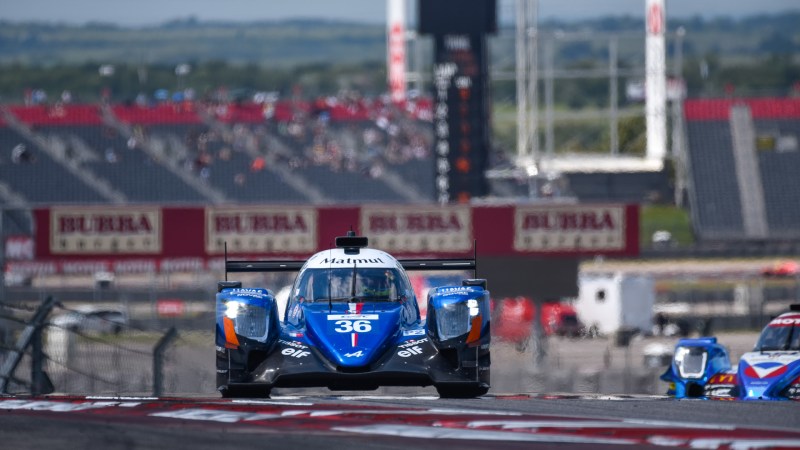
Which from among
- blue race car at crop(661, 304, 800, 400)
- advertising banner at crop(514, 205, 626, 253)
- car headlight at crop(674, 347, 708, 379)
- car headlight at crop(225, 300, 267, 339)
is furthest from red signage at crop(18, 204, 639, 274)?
car headlight at crop(225, 300, 267, 339)

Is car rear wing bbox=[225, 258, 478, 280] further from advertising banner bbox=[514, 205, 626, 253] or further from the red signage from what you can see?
advertising banner bbox=[514, 205, 626, 253]

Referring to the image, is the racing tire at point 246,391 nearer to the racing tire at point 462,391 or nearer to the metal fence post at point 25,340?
the racing tire at point 462,391

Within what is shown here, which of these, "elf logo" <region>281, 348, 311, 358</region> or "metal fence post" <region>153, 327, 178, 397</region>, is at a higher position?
"elf logo" <region>281, 348, 311, 358</region>

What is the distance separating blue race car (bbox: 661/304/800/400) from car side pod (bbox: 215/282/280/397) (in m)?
4.88

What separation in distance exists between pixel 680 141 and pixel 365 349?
53800mm

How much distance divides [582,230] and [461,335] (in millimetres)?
21420

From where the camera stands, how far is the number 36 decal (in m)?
13.0

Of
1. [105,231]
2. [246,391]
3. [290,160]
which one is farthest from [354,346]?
[290,160]

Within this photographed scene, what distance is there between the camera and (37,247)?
33.9 metres

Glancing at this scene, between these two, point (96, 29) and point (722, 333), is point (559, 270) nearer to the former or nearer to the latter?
Result: point (722, 333)

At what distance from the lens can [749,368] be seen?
16375 millimetres

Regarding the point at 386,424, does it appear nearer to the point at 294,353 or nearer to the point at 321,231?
the point at 294,353

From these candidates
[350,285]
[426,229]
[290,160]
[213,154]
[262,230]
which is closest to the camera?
[350,285]

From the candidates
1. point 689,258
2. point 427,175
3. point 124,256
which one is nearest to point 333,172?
point 427,175
